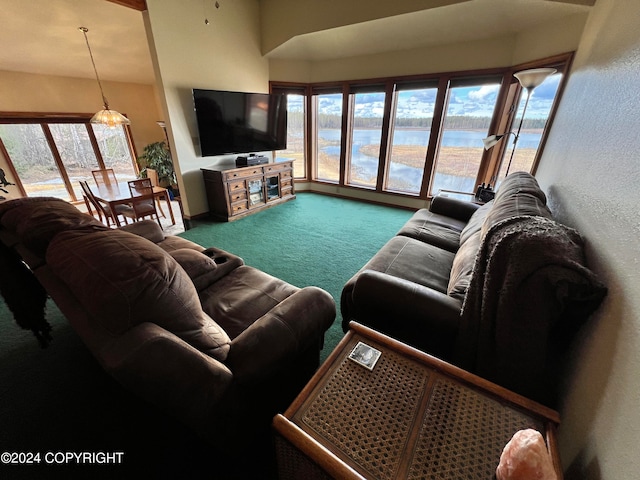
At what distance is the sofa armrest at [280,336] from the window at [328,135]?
4156mm

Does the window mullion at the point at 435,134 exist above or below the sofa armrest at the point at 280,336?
above

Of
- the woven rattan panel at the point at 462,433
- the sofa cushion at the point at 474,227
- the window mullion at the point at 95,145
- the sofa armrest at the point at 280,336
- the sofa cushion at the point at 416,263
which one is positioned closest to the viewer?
the woven rattan panel at the point at 462,433

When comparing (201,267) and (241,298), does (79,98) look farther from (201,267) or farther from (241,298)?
(241,298)

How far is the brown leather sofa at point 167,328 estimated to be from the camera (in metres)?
0.70

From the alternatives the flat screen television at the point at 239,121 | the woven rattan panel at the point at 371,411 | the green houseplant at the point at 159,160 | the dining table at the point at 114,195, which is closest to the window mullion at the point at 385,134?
the flat screen television at the point at 239,121

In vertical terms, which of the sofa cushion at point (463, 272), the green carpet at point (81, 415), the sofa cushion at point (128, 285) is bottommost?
the green carpet at point (81, 415)

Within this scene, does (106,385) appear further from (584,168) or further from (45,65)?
(45,65)

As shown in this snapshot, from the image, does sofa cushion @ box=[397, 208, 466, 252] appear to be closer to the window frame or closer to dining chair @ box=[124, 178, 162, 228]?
the window frame

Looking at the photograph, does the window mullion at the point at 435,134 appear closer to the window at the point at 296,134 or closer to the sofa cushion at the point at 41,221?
the window at the point at 296,134

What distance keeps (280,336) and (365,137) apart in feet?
14.0

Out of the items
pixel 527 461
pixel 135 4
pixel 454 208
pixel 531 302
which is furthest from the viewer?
pixel 135 4

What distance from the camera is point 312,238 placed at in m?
3.24

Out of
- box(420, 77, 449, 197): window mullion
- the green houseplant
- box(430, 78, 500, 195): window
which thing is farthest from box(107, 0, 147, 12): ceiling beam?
box(430, 78, 500, 195): window

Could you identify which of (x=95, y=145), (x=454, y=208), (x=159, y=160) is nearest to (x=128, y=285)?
(x=454, y=208)
